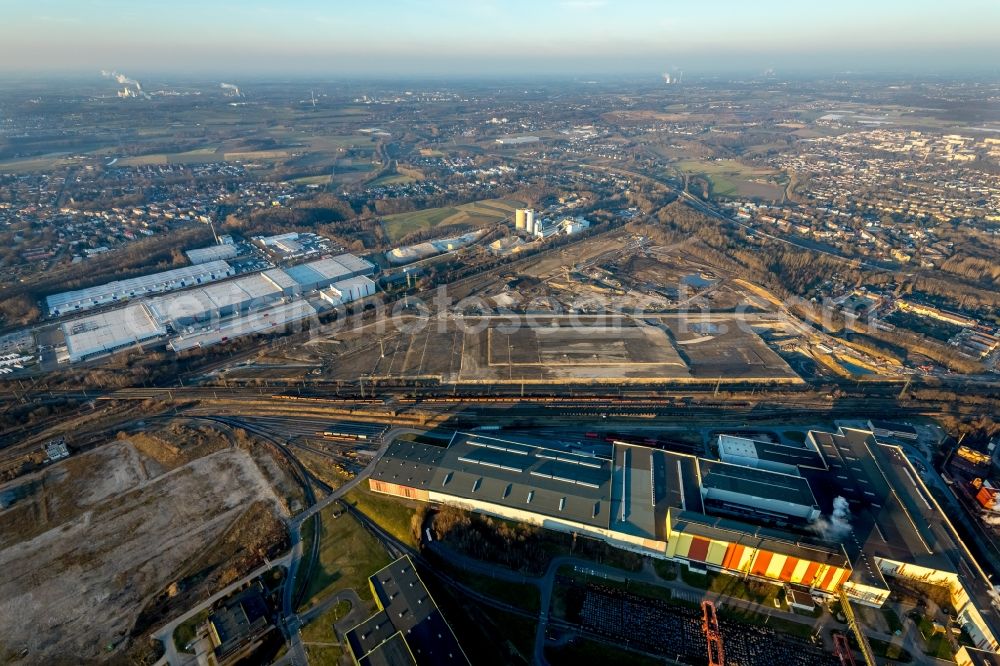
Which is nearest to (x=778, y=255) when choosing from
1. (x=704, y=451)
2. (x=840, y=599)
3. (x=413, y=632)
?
(x=704, y=451)

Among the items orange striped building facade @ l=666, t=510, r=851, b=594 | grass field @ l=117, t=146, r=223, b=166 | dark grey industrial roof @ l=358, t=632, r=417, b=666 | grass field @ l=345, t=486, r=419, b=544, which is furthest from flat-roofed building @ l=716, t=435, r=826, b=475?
grass field @ l=117, t=146, r=223, b=166

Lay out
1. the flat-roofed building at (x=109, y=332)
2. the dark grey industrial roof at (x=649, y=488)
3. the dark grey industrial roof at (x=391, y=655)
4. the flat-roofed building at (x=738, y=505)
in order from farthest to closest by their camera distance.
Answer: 1. the flat-roofed building at (x=109, y=332)
2. the dark grey industrial roof at (x=649, y=488)
3. the flat-roofed building at (x=738, y=505)
4. the dark grey industrial roof at (x=391, y=655)

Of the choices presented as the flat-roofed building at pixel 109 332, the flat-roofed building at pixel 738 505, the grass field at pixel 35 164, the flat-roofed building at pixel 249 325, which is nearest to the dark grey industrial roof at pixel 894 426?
the flat-roofed building at pixel 738 505

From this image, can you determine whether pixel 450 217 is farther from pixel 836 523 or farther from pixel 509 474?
pixel 836 523

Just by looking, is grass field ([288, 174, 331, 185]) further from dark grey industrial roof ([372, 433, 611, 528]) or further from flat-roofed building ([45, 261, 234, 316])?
dark grey industrial roof ([372, 433, 611, 528])

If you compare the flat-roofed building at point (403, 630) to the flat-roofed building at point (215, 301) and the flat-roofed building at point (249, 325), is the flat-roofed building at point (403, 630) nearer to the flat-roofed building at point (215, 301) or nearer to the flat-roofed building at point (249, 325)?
the flat-roofed building at point (249, 325)

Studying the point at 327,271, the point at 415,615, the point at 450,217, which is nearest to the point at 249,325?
the point at 327,271
